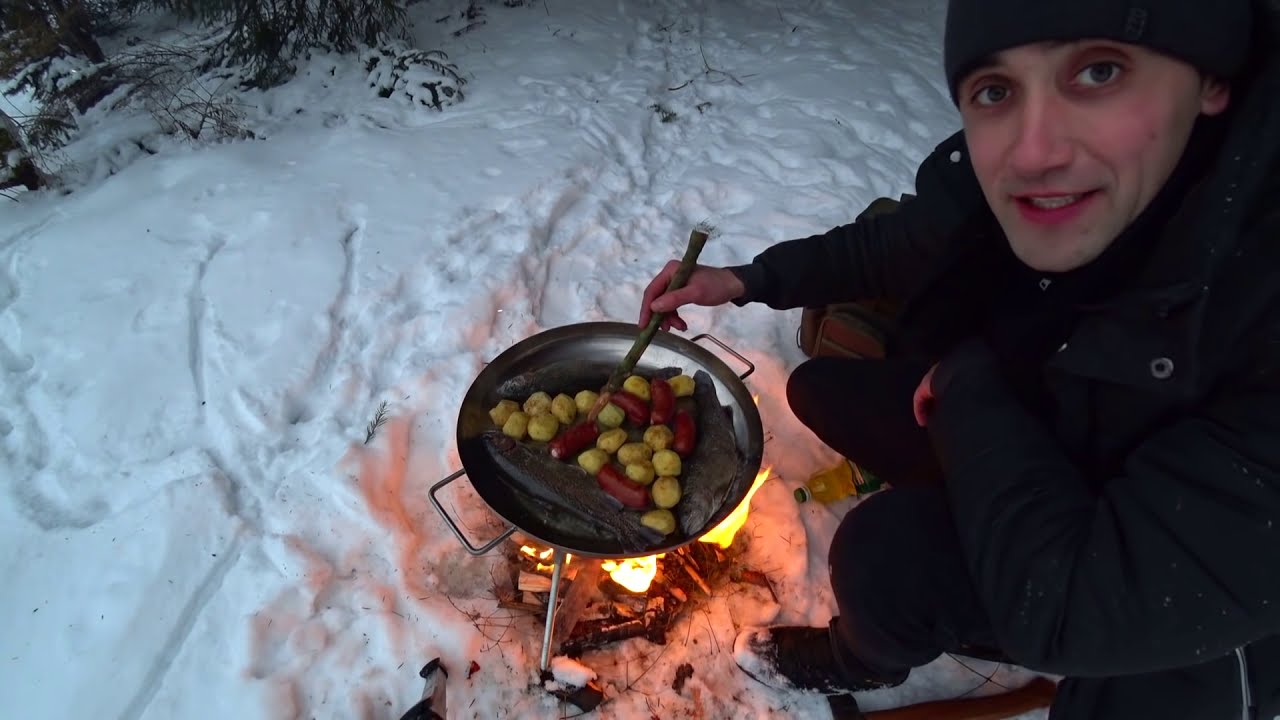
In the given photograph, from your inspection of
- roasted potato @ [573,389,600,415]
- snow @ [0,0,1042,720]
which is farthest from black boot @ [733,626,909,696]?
roasted potato @ [573,389,600,415]

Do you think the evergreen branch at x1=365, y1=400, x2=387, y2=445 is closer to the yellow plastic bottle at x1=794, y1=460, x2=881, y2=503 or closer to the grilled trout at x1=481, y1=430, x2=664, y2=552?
the grilled trout at x1=481, y1=430, x2=664, y2=552

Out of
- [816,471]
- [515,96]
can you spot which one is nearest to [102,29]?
[515,96]

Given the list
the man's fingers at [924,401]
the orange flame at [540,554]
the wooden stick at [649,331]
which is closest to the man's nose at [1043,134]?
the man's fingers at [924,401]

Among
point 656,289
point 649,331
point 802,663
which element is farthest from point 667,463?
point 802,663

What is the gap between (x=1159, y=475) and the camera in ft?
4.46

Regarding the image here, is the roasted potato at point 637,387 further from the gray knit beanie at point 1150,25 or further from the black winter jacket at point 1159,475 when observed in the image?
the gray knit beanie at point 1150,25

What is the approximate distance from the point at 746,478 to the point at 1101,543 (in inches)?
38.7

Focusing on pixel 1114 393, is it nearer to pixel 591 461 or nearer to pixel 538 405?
pixel 591 461

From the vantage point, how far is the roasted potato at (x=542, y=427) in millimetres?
2350

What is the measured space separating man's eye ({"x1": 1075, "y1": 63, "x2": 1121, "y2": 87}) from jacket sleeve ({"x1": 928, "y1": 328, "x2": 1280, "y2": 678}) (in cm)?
56

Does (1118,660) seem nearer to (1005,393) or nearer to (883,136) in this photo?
(1005,393)

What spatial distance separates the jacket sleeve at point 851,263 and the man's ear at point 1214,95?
925 millimetres

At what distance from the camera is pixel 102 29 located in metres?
6.26

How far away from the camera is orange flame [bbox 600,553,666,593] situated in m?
2.51
